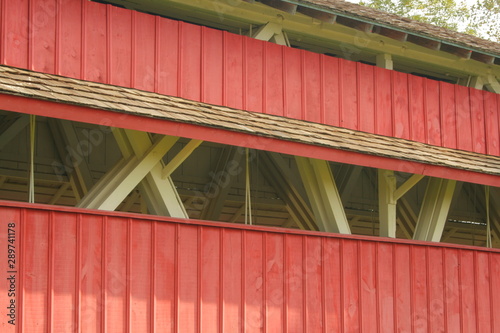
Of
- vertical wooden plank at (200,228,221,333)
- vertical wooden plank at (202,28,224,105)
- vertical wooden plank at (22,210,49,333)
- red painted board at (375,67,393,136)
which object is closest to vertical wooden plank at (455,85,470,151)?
red painted board at (375,67,393,136)

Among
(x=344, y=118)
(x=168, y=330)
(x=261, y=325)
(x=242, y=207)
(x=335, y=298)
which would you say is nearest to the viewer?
(x=168, y=330)

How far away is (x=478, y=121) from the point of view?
18391mm

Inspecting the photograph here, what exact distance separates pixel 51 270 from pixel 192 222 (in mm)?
2165

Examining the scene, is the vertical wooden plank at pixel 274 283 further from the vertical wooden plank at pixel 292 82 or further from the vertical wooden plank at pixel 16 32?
the vertical wooden plank at pixel 16 32

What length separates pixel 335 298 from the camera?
15.4 meters

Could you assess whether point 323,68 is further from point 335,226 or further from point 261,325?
point 261,325

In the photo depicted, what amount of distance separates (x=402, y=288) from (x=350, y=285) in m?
1.06

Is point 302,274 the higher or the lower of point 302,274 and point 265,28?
the lower

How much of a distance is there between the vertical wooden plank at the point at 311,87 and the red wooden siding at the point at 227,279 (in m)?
1.86

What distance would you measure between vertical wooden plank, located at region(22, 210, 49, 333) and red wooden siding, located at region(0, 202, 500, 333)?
11 mm

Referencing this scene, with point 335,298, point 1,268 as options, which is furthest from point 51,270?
point 335,298

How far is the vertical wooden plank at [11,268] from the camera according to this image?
11820 mm

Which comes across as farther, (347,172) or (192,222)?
(347,172)

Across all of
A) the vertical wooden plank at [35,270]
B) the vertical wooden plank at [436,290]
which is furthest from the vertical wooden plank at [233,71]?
the vertical wooden plank at [436,290]
